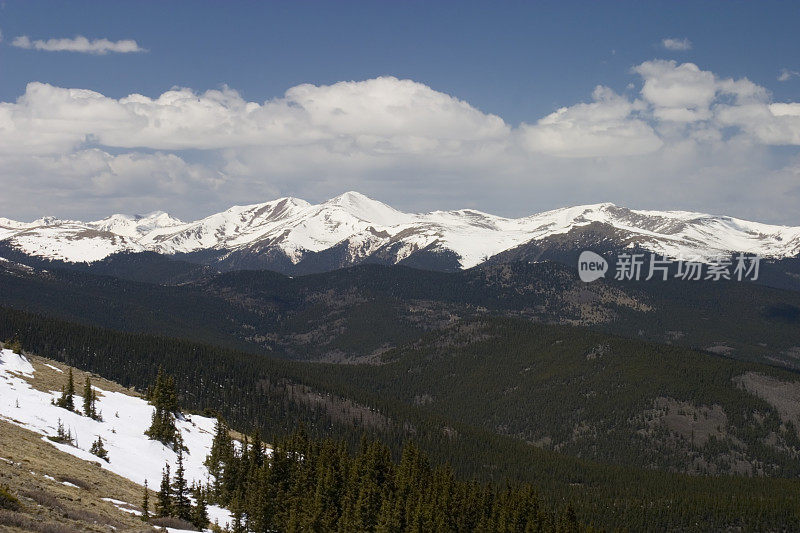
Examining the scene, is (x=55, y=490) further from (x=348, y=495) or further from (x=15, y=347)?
(x=15, y=347)

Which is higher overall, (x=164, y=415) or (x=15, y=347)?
(x=15, y=347)

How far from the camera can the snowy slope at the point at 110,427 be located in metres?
96.6

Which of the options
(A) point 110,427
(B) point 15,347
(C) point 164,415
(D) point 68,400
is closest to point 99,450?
(A) point 110,427

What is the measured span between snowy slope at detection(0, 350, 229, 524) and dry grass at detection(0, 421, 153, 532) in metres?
6.29

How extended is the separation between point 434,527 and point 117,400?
7141 cm

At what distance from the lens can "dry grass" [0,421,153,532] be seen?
53969 millimetres

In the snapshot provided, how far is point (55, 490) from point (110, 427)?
47.4 m

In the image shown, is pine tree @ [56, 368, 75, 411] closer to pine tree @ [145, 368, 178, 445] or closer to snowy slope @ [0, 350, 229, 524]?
snowy slope @ [0, 350, 229, 524]

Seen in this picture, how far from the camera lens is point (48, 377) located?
5192 inches

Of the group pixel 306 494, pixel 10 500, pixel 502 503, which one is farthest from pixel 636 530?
pixel 10 500

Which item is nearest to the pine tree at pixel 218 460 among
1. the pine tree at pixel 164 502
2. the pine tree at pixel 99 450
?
the pine tree at pixel 99 450

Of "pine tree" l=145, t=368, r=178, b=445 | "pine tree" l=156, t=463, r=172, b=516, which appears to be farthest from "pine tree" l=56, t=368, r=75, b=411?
"pine tree" l=156, t=463, r=172, b=516

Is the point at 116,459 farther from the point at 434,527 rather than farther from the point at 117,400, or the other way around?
the point at 434,527

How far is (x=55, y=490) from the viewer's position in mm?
66688
